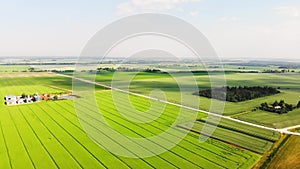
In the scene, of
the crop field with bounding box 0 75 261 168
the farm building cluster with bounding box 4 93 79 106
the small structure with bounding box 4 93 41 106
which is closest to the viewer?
the crop field with bounding box 0 75 261 168

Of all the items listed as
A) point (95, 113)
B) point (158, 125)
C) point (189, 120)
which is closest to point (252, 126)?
point (189, 120)

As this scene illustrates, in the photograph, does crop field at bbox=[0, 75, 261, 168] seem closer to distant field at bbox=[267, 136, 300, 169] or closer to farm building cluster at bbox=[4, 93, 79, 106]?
distant field at bbox=[267, 136, 300, 169]

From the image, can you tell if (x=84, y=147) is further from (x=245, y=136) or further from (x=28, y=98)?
(x=28, y=98)

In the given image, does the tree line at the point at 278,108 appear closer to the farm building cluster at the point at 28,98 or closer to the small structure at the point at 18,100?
Result: the farm building cluster at the point at 28,98

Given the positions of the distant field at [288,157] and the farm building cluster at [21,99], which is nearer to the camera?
the distant field at [288,157]

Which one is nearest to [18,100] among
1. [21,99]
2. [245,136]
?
[21,99]

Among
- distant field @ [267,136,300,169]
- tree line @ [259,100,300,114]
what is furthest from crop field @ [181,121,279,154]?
tree line @ [259,100,300,114]

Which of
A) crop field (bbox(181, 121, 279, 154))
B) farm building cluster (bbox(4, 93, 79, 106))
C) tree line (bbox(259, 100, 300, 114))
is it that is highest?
farm building cluster (bbox(4, 93, 79, 106))

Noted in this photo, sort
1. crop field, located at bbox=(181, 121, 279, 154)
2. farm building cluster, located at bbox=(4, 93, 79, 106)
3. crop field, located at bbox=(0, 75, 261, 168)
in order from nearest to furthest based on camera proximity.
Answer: crop field, located at bbox=(0, 75, 261, 168) → crop field, located at bbox=(181, 121, 279, 154) → farm building cluster, located at bbox=(4, 93, 79, 106)

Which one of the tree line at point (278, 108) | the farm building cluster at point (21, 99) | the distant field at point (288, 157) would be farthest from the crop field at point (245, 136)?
the farm building cluster at point (21, 99)
